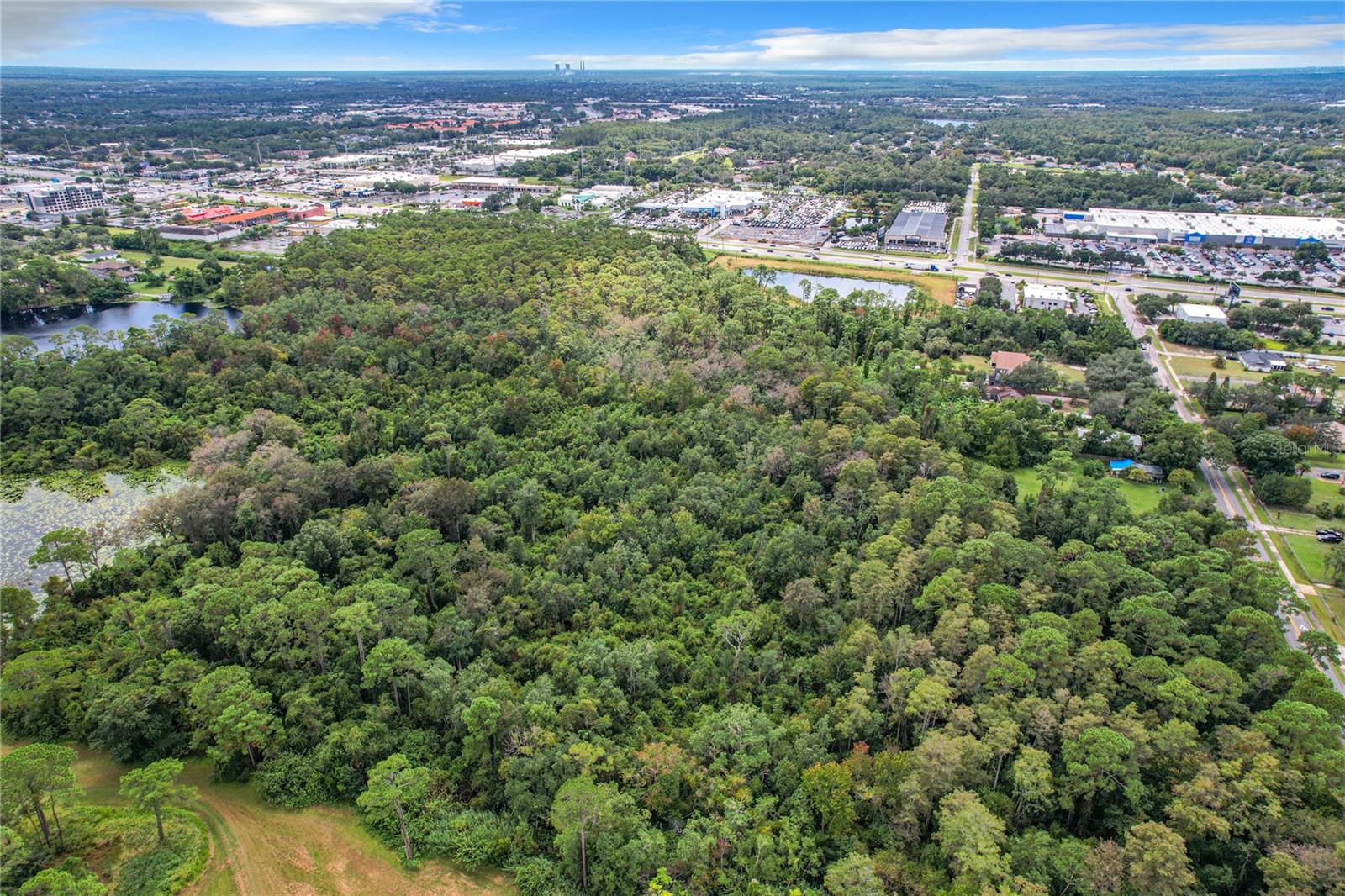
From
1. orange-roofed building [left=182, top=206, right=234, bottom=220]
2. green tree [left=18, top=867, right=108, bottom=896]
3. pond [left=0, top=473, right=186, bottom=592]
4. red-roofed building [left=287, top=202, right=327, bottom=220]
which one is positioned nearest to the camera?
green tree [left=18, top=867, right=108, bottom=896]

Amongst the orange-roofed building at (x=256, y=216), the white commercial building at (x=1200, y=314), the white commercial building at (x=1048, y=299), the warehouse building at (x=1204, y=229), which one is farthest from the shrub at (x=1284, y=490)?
the orange-roofed building at (x=256, y=216)

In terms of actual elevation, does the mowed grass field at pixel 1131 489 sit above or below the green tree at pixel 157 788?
below

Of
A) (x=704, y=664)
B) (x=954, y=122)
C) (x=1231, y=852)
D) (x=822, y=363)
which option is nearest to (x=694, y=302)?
(x=822, y=363)

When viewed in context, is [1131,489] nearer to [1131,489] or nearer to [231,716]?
[1131,489]

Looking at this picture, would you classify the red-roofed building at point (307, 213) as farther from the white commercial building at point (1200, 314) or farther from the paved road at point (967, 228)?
A: the white commercial building at point (1200, 314)

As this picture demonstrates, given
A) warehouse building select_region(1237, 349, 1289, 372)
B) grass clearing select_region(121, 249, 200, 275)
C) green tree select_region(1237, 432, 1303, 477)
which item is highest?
grass clearing select_region(121, 249, 200, 275)

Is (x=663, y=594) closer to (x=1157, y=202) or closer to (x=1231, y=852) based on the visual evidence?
(x=1231, y=852)

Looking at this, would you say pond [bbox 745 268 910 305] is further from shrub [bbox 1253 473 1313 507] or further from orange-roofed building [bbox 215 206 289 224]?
orange-roofed building [bbox 215 206 289 224]

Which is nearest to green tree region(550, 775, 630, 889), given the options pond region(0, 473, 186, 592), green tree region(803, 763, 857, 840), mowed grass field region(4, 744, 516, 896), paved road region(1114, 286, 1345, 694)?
mowed grass field region(4, 744, 516, 896)

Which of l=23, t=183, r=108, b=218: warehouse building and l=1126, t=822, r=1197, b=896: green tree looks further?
l=23, t=183, r=108, b=218: warehouse building
